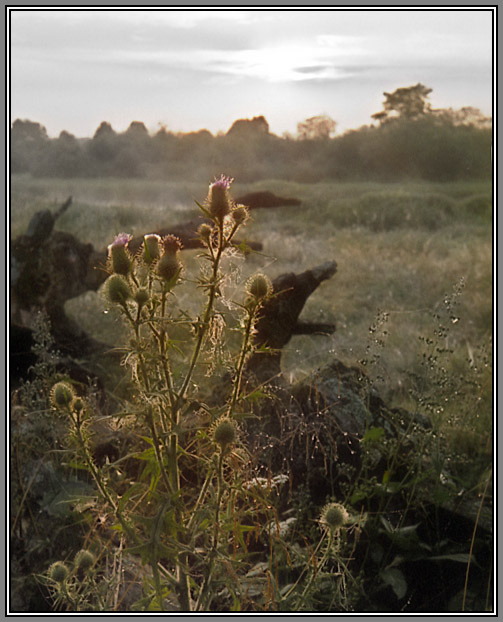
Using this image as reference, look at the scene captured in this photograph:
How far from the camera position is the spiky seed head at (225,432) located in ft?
4.64

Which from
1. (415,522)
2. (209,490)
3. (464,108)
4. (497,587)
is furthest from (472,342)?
(464,108)

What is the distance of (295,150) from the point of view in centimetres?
1360

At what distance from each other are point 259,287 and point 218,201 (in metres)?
0.19

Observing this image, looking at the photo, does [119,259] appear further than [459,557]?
No

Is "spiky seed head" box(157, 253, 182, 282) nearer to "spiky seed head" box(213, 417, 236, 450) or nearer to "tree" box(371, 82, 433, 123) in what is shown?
"spiky seed head" box(213, 417, 236, 450)

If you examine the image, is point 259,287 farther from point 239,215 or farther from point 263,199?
point 263,199

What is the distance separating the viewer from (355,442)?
107 inches

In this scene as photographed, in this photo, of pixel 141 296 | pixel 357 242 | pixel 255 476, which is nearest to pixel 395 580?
pixel 255 476

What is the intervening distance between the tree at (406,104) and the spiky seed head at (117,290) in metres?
11.8

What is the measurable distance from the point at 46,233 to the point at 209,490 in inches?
103

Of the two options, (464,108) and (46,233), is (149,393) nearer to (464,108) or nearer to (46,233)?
(46,233)

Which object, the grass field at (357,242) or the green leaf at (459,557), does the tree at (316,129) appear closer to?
the grass field at (357,242)

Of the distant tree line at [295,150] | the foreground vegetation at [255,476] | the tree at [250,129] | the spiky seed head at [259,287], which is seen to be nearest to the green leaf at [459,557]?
the foreground vegetation at [255,476]

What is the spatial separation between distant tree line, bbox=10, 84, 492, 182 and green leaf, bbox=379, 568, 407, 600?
382 inches
